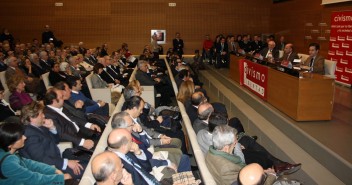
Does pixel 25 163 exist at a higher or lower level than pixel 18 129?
lower

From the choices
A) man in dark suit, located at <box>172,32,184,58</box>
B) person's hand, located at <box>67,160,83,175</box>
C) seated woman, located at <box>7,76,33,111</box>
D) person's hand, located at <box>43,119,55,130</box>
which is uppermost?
man in dark suit, located at <box>172,32,184,58</box>

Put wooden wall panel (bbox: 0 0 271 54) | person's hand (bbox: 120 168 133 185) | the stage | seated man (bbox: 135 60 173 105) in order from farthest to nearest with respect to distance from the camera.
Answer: wooden wall panel (bbox: 0 0 271 54) → seated man (bbox: 135 60 173 105) → the stage → person's hand (bbox: 120 168 133 185)

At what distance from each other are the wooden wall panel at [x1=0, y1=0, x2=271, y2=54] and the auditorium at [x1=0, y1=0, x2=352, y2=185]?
106 inches

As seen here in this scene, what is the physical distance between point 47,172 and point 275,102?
13.9 feet

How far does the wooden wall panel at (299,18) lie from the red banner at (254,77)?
3564 millimetres

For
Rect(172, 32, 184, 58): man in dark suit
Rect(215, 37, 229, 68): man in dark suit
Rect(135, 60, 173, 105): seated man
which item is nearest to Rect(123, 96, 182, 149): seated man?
Rect(135, 60, 173, 105): seated man

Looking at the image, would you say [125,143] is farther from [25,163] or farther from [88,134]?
[88,134]

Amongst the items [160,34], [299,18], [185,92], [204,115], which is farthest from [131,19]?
[204,115]

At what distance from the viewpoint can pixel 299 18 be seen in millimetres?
12070

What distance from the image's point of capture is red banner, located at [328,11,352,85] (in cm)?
829

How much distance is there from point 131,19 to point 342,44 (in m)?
9.91

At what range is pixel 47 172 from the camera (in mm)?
2879

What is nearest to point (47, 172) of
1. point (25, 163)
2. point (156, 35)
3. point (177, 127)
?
point (25, 163)

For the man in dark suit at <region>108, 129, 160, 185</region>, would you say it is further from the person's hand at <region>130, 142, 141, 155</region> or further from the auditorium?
the person's hand at <region>130, 142, 141, 155</region>
